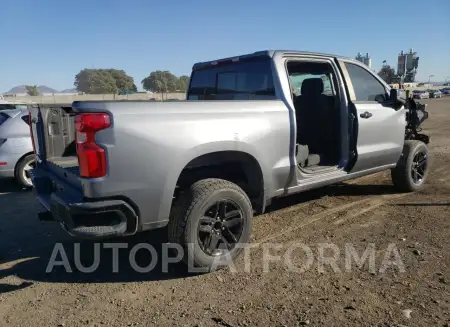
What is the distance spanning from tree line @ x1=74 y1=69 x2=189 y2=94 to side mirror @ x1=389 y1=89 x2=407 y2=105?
241 feet

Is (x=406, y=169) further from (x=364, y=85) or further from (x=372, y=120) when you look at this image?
(x=364, y=85)

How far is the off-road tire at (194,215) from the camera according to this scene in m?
3.15

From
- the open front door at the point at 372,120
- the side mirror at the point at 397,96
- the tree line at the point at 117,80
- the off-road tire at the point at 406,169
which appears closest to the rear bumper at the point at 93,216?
the open front door at the point at 372,120

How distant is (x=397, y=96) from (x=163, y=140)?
3547 millimetres

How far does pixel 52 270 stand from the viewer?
139 inches

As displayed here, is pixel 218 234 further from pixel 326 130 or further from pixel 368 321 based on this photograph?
pixel 326 130

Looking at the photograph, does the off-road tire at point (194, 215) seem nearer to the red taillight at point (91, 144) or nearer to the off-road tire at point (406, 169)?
the red taillight at point (91, 144)

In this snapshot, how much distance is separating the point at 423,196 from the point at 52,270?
4.87 meters

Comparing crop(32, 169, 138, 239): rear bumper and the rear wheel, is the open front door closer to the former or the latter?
crop(32, 169, 138, 239): rear bumper

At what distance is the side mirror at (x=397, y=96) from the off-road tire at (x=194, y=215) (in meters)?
2.97

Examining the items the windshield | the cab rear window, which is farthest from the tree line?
the windshield

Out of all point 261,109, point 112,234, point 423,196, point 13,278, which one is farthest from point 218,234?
point 423,196

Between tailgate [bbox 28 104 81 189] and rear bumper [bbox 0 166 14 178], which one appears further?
rear bumper [bbox 0 166 14 178]

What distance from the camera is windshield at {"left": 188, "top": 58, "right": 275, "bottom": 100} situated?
409 centimetres
